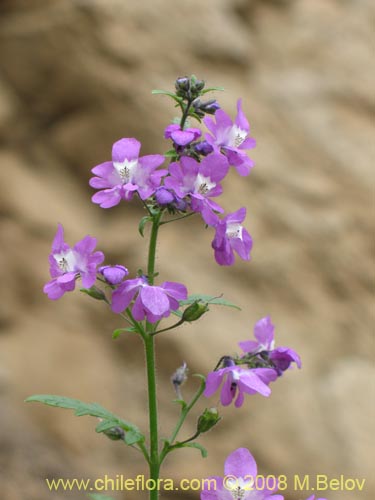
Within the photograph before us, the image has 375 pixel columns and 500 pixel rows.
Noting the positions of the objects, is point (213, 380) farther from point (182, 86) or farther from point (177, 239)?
point (177, 239)

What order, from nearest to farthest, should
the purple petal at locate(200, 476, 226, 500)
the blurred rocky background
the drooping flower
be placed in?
the purple petal at locate(200, 476, 226, 500) → the drooping flower → the blurred rocky background

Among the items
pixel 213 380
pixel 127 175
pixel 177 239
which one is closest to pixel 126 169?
pixel 127 175

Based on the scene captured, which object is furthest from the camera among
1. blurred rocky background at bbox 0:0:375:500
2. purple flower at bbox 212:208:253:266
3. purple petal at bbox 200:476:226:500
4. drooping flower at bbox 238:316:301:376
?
blurred rocky background at bbox 0:0:375:500

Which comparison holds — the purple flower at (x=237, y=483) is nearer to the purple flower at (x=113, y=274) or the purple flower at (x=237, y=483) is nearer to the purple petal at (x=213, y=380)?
the purple petal at (x=213, y=380)

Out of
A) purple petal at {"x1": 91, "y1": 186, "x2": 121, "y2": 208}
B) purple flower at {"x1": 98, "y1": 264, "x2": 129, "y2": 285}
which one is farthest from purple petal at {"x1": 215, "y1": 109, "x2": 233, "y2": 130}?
purple flower at {"x1": 98, "y1": 264, "x2": 129, "y2": 285}

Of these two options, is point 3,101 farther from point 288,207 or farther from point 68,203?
point 288,207

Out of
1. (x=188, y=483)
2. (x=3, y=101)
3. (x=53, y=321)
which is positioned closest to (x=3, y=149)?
(x=3, y=101)

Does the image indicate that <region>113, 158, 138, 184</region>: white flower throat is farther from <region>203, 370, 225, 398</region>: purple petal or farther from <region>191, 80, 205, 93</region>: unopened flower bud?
<region>203, 370, 225, 398</region>: purple petal

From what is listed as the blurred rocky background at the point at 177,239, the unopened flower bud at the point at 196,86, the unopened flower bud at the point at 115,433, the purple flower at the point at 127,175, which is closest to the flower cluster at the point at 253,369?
the unopened flower bud at the point at 115,433
